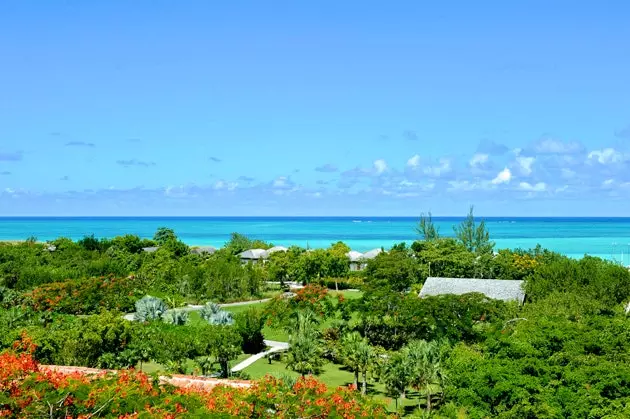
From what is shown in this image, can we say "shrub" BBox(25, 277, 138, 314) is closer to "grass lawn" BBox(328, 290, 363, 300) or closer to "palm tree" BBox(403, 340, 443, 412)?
"grass lawn" BBox(328, 290, 363, 300)

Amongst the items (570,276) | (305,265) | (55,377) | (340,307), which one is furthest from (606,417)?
(305,265)

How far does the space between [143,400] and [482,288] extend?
3357 centimetres

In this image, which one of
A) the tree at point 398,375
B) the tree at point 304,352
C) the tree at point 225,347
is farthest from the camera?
the tree at point 304,352

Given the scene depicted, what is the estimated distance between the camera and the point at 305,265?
213 ft

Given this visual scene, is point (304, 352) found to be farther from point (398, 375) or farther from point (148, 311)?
point (148, 311)

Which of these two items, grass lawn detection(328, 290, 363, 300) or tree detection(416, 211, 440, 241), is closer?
grass lawn detection(328, 290, 363, 300)

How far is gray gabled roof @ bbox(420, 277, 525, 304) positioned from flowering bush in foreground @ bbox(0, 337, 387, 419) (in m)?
29.1

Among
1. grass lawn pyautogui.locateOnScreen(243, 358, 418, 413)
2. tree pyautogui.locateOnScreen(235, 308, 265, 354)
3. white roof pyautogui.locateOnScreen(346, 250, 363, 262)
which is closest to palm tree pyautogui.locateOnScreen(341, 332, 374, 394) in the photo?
grass lawn pyautogui.locateOnScreen(243, 358, 418, 413)

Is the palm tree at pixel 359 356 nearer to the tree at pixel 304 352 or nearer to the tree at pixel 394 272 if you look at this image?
the tree at pixel 304 352

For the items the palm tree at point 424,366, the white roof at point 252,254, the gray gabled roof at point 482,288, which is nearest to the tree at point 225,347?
the palm tree at point 424,366

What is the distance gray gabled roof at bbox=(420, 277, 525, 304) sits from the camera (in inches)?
1687

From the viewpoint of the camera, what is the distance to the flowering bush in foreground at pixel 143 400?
45.9ft

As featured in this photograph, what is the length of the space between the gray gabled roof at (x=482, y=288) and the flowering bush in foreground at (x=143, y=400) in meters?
29.1

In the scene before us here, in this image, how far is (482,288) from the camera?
146 feet
